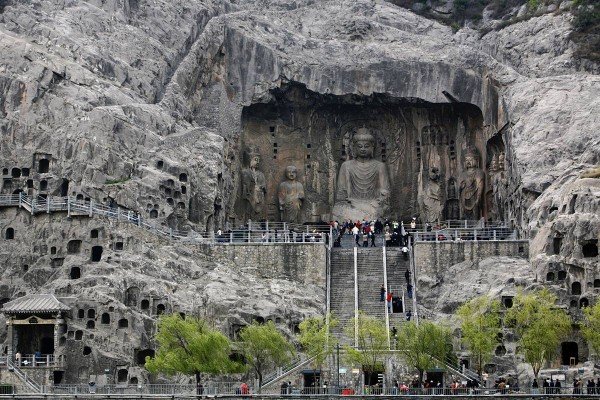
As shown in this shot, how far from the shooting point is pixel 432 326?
84875mm

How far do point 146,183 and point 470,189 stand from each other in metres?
23.9

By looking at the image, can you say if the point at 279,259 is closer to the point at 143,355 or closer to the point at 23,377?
the point at 143,355

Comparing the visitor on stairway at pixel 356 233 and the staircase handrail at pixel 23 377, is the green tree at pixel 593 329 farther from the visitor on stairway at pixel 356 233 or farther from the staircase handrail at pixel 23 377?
the staircase handrail at pixel 23 377

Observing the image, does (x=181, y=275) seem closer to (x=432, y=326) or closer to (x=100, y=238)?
(x=100, y=238)

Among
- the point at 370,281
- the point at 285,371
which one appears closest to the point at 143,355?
the point at 285,371

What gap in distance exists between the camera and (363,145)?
111250 millimetres

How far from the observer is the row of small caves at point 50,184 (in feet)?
321

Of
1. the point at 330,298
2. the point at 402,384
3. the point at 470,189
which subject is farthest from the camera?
the point at 470,189

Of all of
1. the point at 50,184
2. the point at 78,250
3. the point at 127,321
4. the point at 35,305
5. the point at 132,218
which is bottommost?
the point at 127,321

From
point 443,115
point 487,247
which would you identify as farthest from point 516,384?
point 443,115

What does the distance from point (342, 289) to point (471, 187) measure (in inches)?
722

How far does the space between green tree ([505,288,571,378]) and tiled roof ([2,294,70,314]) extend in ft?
83.7

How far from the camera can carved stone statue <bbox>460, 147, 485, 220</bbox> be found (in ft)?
354

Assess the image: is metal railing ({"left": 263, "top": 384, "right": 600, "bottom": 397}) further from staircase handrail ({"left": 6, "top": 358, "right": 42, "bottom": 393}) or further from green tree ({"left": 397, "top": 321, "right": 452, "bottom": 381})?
staircase handrail ({"left": 6, "top": 358, "right": 42, "bottom": 393})
